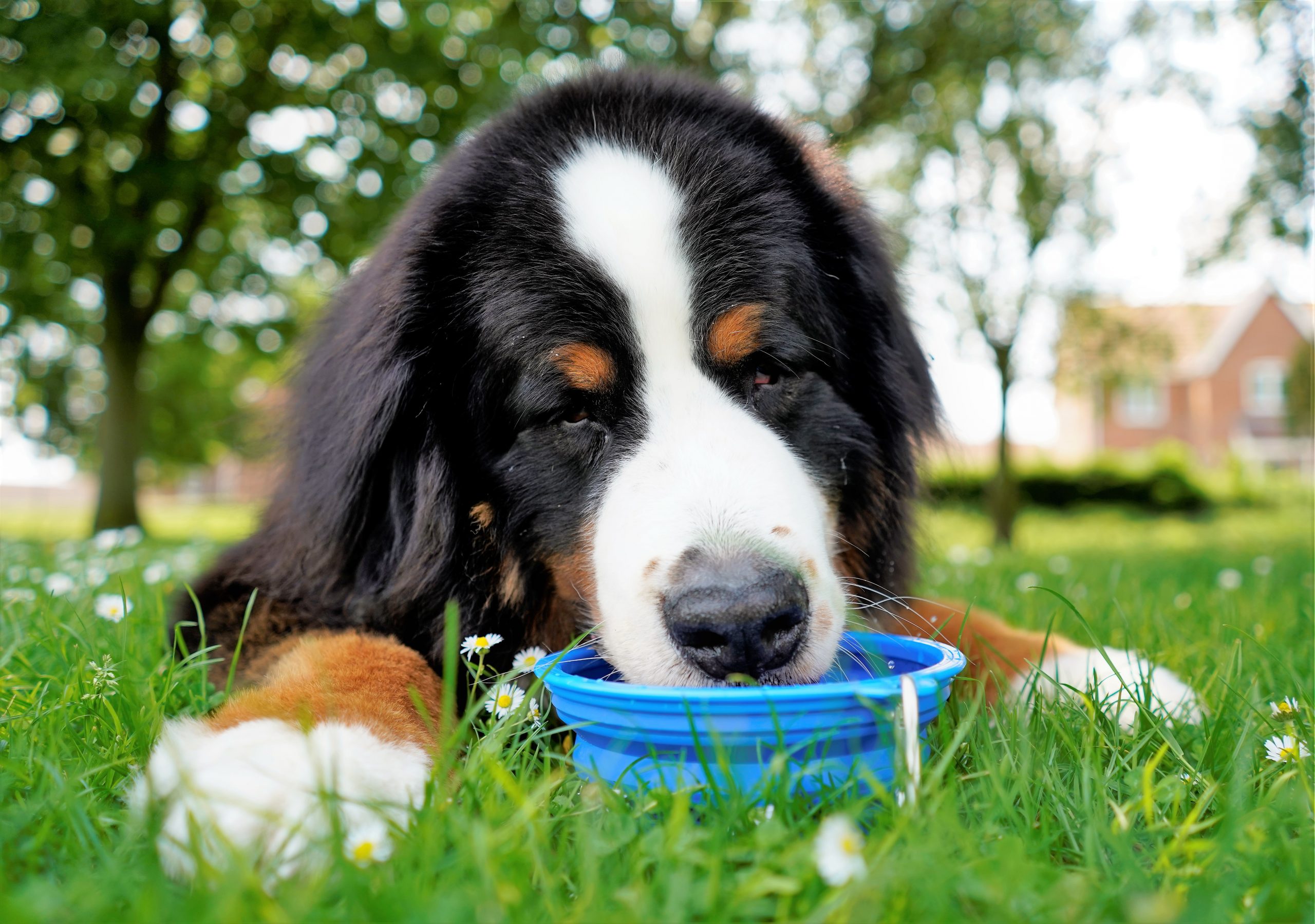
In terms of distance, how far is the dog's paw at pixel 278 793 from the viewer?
4.27ft

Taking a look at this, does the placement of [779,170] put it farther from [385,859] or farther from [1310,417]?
[1310,417]

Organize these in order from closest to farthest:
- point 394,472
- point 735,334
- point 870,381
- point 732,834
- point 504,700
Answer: point 732,834, point 504,700, point 735,334, point 394,472, point 870,381

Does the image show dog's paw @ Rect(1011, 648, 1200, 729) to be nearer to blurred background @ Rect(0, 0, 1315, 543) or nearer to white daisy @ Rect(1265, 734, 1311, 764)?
white daisy @ Rect(1265, 734, 1311, 764)

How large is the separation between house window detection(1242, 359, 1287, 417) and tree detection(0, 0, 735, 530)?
37.6m

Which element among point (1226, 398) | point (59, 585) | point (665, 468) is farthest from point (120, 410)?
point (1226, 398)

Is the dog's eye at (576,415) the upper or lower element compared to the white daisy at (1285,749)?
upper

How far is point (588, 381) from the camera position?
2322mm

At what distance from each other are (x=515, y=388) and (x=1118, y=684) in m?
1.67

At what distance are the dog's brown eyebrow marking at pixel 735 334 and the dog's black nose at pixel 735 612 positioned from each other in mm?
674

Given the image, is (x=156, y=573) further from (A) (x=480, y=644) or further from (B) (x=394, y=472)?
(A) (x=480, y=644)

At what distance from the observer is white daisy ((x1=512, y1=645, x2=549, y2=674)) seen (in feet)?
6.25

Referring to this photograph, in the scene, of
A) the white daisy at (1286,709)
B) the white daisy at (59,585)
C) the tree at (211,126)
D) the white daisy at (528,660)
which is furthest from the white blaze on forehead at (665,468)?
the tree at (211,126)

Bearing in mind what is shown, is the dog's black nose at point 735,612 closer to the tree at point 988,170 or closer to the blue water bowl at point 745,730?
the blue water bowl at point 745,730

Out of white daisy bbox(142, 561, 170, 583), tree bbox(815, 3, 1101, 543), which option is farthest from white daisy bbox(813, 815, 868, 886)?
tree bbox(815, 3, 1101, 543)
